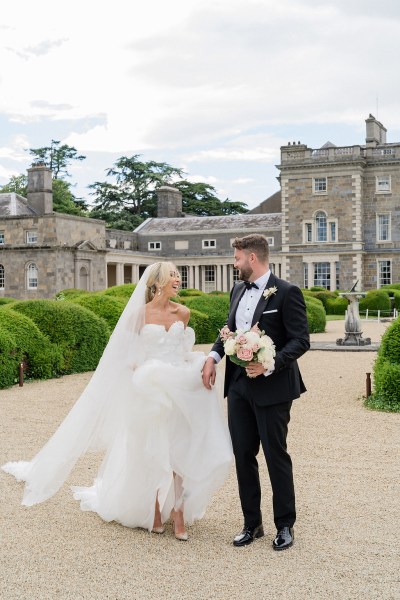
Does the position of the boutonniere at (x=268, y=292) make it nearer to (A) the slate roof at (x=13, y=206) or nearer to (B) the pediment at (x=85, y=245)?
(B) the pediment at (x=85, y=245)

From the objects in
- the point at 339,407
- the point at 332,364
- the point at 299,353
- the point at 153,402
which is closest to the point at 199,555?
the point at 153,402

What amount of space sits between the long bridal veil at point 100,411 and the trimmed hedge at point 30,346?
21.9 feet

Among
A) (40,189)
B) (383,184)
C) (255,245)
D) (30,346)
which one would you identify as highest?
(383,184)

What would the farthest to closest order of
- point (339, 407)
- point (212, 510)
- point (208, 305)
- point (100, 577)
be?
point (208, 305) → point (339, 407) → point (212, 510) → point (100, 577)

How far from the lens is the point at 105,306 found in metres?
15.1

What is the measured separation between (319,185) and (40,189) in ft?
52.1

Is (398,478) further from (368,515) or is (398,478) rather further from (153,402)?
(153,402)

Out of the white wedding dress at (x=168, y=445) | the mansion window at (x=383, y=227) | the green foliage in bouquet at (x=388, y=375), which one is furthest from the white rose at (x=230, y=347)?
the mansion window at (x=383, y=227)

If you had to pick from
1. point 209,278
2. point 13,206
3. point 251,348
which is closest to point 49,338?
point 251,348

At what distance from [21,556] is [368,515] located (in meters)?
2.21

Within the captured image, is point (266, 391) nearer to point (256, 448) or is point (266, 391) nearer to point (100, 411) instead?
point (256, 448)

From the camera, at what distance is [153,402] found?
466 cm

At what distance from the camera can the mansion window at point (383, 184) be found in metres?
43.3

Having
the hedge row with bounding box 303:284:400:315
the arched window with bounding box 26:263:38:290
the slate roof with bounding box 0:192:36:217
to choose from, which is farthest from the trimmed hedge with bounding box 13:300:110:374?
the slate roof with bounding box 0:192:36:217
